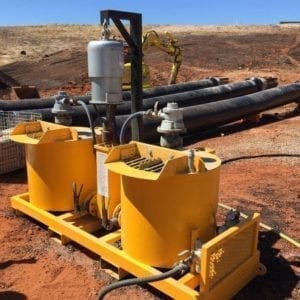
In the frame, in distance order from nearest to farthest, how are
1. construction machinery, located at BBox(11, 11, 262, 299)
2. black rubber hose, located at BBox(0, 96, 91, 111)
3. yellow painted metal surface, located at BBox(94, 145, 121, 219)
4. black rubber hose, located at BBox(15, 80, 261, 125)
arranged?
construction machinery, located at BBox(11, 11, 262, 299)
yellow painted metal surface, located at BBox(94, 145, 121, 219)
black rubber hose, located at BBox(0, 96, 91, 111)
black rubber hose, located at BBox(15, 80, 261, 125)

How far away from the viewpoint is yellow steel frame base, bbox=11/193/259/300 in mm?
2859

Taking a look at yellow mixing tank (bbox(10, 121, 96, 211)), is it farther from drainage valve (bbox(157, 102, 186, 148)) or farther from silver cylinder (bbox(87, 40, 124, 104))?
drainage valve (bbox(157, 102, 186, 148))

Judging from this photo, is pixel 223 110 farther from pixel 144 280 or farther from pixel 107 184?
pixel 144 280

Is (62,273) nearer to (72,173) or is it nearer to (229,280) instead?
(72,173)

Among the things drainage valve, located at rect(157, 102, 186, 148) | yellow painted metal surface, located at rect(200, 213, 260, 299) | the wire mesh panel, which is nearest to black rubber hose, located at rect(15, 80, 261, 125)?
the wire mesh panel

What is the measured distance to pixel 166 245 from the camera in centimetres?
307

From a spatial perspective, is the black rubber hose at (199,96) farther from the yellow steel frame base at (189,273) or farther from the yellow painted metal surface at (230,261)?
the yellow painted metal surface at (230,261)

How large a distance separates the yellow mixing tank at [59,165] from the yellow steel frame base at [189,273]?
0.59 feet

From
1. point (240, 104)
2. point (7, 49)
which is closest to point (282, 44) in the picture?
point (7, 49)

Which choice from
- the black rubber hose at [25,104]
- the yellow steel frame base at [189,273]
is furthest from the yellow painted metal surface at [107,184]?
the black rubber hose at [25,104]

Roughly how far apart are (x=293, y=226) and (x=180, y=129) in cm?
182

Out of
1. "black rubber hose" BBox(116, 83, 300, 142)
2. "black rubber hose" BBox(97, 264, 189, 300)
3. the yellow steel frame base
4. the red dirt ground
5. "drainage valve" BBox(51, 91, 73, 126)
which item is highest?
"drainage valve" BBox(51, 91, 73, 126)

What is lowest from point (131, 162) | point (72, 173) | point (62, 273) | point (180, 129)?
point (62, 273)

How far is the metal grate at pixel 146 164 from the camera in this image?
3.14 m
